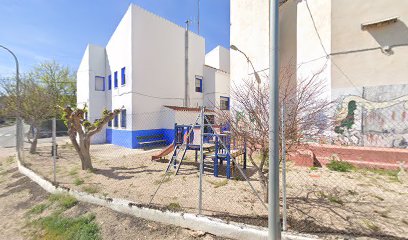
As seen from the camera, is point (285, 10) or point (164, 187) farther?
point (285, 10)

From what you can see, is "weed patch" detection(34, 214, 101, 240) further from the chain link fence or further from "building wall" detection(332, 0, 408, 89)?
"building wall" detection(332, 0, 408, 89)

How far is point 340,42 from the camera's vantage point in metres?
8.84

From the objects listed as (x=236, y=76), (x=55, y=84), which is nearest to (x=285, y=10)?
(x=236, y=76)

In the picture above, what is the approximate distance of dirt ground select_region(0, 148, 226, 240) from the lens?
354 centimetres

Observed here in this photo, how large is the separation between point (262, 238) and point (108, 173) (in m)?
6.06

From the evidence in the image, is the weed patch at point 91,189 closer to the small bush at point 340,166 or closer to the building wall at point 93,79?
the small bush at point 340,166

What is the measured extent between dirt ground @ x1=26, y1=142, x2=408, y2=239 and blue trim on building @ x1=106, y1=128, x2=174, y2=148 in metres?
5.60

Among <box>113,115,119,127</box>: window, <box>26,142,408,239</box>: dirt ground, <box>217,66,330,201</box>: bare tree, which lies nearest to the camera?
<box>26,142,408,239</box>: dirt ground

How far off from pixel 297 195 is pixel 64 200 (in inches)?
214

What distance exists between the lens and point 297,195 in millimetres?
4824

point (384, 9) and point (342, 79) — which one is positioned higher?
point (384, 9)

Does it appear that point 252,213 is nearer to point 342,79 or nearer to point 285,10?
point 342,79

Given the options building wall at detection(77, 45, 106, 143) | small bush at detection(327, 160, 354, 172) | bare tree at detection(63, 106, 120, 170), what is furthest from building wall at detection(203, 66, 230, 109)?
small bush at detection(327, 160, 354, 172)

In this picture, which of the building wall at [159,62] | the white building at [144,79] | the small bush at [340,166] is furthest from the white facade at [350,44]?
the building wall at [159,62]
